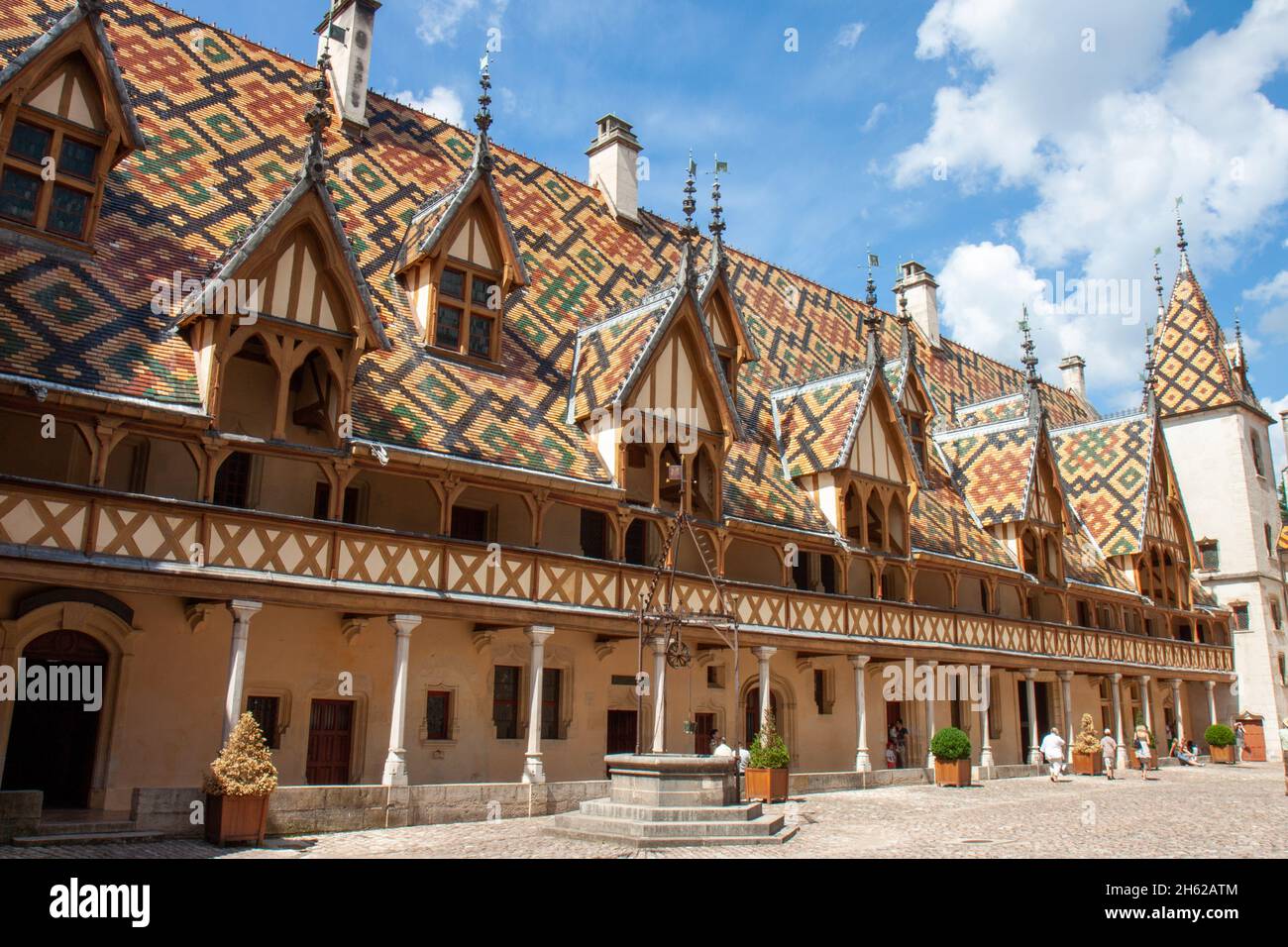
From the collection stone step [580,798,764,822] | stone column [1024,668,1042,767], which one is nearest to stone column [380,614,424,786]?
stone step [580,798,764,822]

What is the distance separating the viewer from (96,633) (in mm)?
14844

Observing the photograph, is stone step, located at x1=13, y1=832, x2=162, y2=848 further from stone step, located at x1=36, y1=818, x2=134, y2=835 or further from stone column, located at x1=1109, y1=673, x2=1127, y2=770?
stone column, located at x1=1109, y1=673, x2=1127, y2=770

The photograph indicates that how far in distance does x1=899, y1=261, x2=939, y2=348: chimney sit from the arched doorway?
101 ft

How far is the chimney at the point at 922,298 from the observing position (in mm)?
39469

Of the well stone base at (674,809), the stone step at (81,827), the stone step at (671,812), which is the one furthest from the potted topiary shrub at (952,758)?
the stone step at (81,827)

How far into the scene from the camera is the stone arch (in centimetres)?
1420

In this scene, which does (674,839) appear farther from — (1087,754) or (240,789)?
(1087,754)

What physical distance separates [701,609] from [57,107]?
12960 mm

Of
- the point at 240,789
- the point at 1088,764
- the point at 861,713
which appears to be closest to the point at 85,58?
the point at 240,789

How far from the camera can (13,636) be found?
46.5 ft

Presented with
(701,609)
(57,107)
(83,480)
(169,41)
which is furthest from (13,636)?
(169,41)

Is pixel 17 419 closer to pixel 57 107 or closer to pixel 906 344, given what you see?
pixel 57 107

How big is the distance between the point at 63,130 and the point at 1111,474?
1290 inches

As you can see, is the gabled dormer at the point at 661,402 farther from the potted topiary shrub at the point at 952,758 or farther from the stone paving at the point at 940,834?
the potted topiary shrub at the point at 952,758
